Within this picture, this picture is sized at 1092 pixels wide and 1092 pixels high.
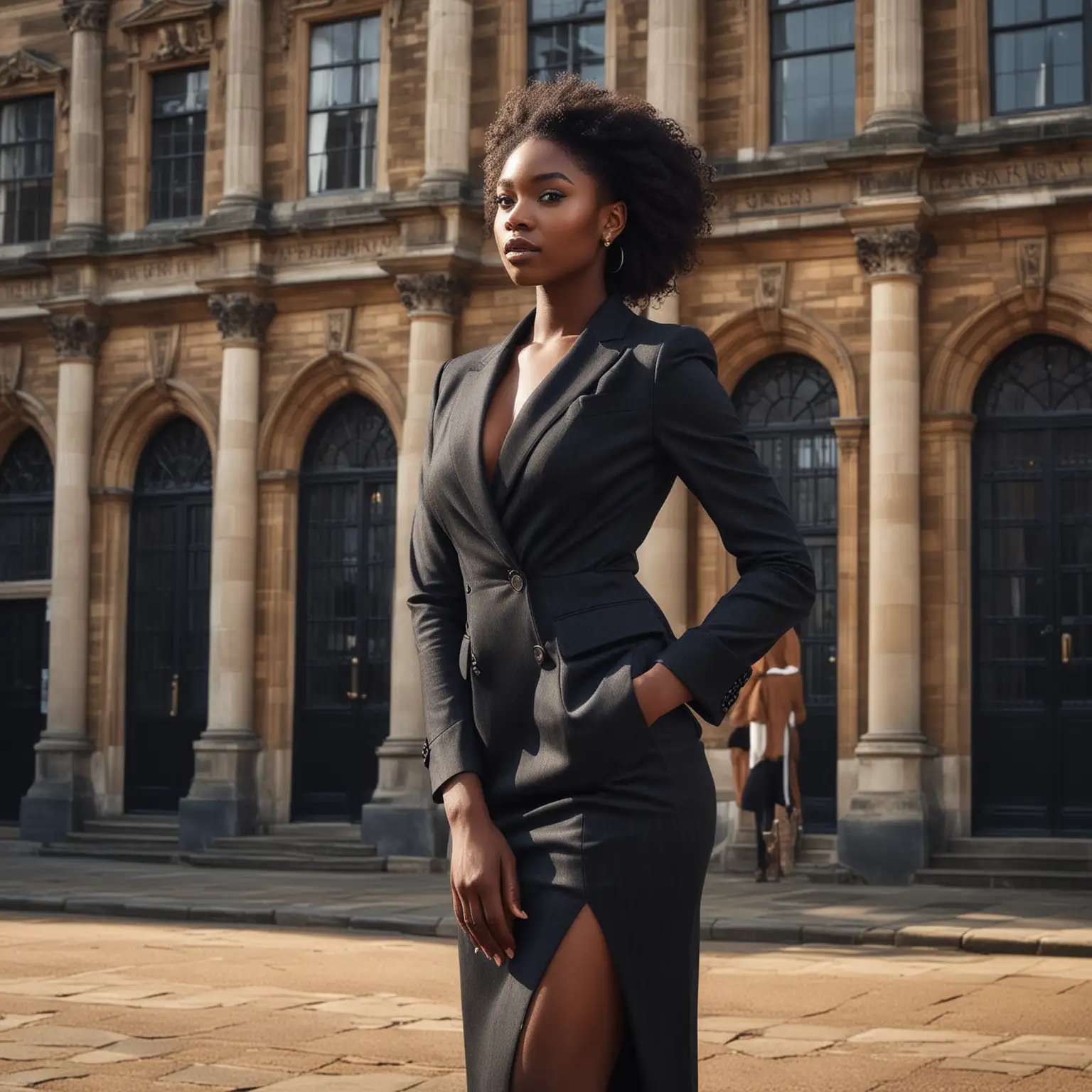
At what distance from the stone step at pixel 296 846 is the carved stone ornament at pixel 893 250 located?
8.04m

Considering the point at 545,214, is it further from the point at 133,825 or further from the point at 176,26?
the point at 176,26

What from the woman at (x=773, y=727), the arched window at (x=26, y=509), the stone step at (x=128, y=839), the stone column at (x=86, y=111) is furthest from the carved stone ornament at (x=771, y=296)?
the arched window at (x=26, y=509)

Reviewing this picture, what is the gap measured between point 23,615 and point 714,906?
42.7ft

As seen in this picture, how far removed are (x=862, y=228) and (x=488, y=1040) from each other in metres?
17.9

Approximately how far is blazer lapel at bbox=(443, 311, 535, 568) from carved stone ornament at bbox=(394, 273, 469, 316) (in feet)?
62.2

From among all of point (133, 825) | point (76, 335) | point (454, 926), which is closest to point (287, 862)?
point (133, 825)

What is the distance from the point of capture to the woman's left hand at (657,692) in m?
2.76

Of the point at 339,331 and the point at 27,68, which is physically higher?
the point at 27,68

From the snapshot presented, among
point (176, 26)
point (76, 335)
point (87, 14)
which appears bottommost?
point (76, 335)

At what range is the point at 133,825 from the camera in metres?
23.8

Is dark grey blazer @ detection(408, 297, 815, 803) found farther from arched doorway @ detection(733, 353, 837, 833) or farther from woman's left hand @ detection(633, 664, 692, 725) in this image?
arched doorway @ detection(733, 353, 837, 833)

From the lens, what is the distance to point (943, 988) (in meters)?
10.6

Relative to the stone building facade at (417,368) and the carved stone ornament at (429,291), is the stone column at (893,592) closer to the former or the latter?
the stone building facade at (417,368)

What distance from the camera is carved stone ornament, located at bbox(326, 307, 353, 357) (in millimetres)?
23203
